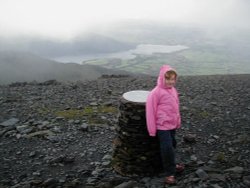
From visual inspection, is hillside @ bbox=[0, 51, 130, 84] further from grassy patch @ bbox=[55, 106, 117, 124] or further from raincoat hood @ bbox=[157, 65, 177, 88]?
raincoat hood @ bbox=[157, 65, 177, 88]

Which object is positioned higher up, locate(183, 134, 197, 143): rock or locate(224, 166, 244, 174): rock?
locate(183, 134, 197, 143): rock

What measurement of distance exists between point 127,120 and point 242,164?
Result: 11.9 feet

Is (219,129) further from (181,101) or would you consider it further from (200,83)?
(200,83)

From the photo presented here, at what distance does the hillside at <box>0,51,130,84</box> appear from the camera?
136 m

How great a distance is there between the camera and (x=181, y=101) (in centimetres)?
1823

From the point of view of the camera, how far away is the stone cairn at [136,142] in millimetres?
9633

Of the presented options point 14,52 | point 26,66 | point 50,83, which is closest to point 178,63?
point 26,66

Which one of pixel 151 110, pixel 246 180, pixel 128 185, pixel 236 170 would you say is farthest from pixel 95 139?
pixel 246 180

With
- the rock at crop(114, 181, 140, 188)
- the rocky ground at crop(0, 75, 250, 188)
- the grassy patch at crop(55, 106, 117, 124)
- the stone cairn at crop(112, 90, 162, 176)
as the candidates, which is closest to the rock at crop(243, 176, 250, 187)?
the rocky ground at crop(0, 75, 250, 188)

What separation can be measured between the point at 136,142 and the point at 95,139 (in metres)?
3.54

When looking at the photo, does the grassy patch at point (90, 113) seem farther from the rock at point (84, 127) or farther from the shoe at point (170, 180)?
the shoe at point (170, 180)

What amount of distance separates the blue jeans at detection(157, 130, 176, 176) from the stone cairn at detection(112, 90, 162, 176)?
55 cm

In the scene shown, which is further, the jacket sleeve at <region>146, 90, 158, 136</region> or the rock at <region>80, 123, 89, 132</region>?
the rock at <region>80, 123, 89, 132</region>

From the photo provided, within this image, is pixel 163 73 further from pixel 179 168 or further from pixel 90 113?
pixel 90 113
